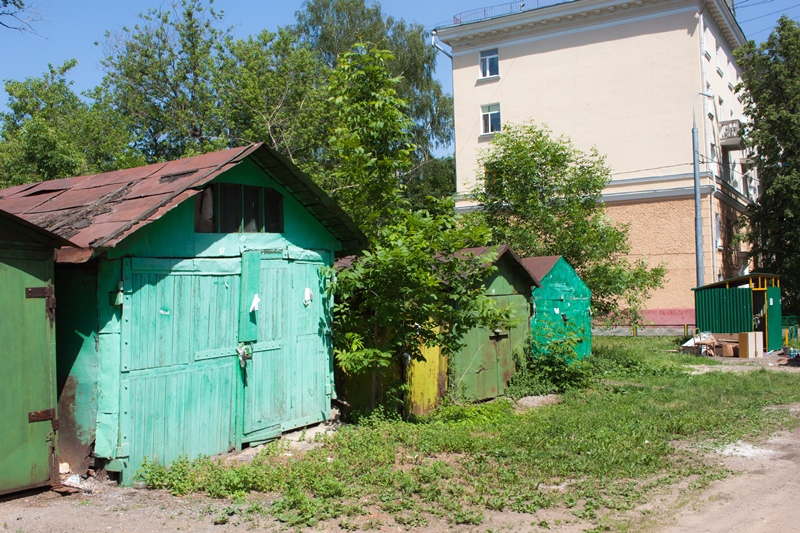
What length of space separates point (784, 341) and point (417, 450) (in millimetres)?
16306

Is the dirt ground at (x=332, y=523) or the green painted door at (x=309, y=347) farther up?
the green painted door at (x=309, y=347)

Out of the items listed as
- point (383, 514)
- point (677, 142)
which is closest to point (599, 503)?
point (383, 514)

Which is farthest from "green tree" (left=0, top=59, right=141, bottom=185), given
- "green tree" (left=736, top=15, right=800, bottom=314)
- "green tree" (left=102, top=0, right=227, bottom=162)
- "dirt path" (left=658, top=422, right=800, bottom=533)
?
"green tree" (left=736, top=15, right=800, bottom=314)

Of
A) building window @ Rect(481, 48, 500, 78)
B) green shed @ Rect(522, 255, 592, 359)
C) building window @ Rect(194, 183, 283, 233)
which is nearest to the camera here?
building window @ Rect(194, 183, 283, 233)

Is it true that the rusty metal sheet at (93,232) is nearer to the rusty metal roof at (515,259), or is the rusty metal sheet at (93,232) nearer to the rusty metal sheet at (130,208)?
the rusty metal sheet at (130,208)

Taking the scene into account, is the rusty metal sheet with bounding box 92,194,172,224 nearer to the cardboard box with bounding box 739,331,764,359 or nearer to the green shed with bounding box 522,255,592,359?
the green shed with bounding box 522,255,592,359

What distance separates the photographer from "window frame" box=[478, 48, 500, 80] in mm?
28500

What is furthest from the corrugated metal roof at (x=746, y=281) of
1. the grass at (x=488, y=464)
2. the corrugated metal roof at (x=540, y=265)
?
the grass at (x=488, y=464)

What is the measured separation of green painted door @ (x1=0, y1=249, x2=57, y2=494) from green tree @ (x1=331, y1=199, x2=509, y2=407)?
10.9ft

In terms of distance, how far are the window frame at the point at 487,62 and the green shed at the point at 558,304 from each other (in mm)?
17211

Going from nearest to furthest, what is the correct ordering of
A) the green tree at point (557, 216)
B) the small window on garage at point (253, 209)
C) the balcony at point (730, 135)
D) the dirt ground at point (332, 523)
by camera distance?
the dirt ground at point (332, 523)
the small window on garage at point (253, 209)
the green tree at point (557, 216)
the balcony at point (730, 135)

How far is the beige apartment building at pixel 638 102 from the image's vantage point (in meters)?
24.2

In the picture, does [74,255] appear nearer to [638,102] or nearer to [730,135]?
[638,102]

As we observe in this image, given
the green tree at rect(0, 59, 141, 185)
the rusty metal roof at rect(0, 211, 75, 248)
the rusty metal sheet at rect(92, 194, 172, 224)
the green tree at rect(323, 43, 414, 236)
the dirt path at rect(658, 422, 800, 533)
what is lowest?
the dirt path at rect(658, 422, 800, 533)
